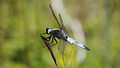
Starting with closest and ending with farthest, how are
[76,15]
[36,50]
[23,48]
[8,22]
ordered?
[36,50] → [23,48] → [8,22] → [76,15]

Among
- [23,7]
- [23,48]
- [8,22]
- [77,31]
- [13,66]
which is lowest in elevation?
[13,66]

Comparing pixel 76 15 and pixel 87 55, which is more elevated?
pixel 76 15

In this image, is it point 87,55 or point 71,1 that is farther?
point 71,1

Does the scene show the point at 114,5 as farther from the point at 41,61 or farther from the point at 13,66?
the point at 13,66

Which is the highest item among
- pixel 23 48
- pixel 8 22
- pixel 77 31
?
pixel 8 22

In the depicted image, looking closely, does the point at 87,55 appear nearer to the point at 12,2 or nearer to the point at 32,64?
the point at 32,64

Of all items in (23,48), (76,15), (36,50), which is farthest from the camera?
(76,15)

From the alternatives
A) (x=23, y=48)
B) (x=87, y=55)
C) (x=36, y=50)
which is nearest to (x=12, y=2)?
(x=23, y=48)

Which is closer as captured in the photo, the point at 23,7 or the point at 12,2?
the point at 23,7

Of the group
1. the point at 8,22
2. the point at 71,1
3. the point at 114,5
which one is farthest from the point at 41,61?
the point at 71,1
